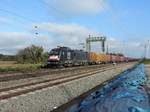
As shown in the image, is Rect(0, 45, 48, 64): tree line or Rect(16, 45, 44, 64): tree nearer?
Rect(0, 45, 48, 64): tree line

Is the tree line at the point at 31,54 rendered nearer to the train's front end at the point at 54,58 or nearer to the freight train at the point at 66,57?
the freight train at the point at 66,57

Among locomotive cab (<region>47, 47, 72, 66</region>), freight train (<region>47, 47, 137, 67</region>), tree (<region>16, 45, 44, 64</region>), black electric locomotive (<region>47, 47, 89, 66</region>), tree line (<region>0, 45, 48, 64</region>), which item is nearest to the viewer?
locomotive cab (<region>47, 47, 72, 66</region>)

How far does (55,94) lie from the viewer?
1898 cm

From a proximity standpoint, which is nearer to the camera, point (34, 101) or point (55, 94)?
point (34, 101)

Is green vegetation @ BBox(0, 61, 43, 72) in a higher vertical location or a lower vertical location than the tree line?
lower

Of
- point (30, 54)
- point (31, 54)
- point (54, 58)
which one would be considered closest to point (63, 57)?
point (54, 58)

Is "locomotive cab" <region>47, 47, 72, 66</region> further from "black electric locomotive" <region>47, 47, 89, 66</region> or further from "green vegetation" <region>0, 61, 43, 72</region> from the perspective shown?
"green vegetation" <region>0, 61, 43, 72</region>

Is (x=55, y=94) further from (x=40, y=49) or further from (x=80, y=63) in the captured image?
(x=40, y=49)

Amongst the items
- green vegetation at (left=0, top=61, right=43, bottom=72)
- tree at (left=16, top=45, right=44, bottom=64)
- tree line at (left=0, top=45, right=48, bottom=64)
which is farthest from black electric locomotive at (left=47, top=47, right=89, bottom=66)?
tree at (left=16, top=45, right=44, bottom=64)

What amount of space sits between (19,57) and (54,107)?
76416 mm

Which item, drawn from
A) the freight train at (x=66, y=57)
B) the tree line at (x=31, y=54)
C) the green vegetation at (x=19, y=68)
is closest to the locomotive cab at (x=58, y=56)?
the freight train at (x=66, y=57)

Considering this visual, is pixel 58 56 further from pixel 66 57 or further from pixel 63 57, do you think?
pixel 66 57

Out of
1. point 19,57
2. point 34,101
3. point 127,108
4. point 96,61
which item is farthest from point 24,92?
point 19,57

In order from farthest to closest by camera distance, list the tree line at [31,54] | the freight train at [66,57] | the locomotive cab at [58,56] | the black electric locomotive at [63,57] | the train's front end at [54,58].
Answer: the tree line at [31,54], the freight train at [66,57], the black electric locomotive at [63,57], the locomotive cab at [58,56], the train's front end at [54,58]
